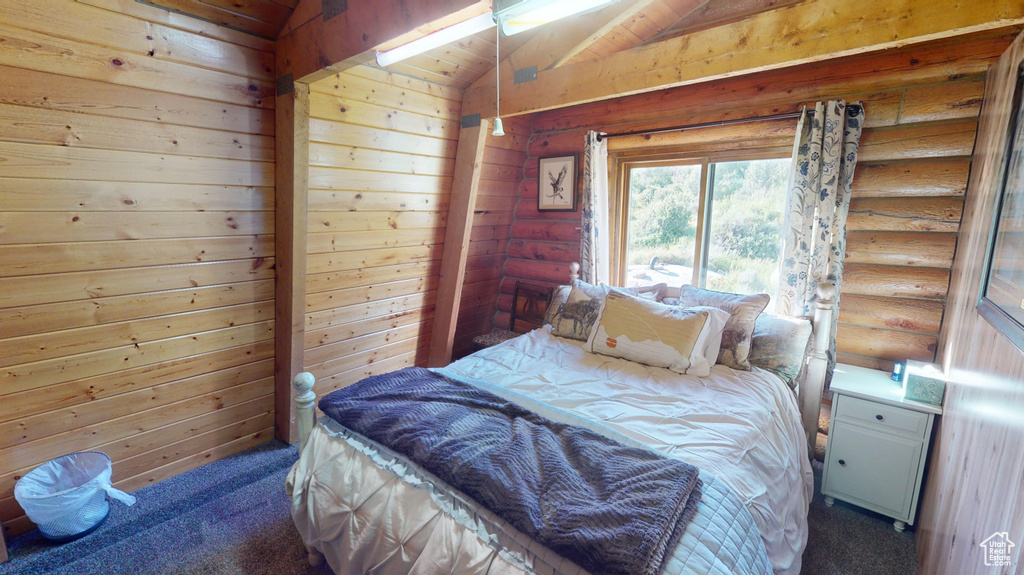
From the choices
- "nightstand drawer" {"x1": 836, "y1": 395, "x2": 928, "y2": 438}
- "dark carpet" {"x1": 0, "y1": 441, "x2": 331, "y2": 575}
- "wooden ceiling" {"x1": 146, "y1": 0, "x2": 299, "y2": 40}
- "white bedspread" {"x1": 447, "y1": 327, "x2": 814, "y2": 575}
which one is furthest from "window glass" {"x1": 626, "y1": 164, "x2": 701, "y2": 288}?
"dark carpet" {"x1": 0, "y1": 441, "x2": 331, "y2": 575}

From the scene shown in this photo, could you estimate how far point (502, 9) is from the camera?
1462 millimetres

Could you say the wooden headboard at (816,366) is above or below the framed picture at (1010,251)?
below

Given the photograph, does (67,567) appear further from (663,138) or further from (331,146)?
(663,138)

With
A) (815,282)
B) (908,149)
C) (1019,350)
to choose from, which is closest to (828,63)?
(908,149)

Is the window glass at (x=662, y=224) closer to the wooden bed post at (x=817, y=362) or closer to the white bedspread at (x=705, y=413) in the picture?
the wooden bed post at (x=817, y=362)

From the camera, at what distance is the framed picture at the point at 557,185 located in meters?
3.28

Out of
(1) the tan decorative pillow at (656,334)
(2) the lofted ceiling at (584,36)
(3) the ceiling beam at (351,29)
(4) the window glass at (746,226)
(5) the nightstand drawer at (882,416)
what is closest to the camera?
(3) the ceiling beam at (351,29)

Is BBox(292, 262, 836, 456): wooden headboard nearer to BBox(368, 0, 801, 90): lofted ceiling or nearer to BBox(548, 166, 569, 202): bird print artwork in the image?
BBox(368, 0, 801, 90): lofted ceiling

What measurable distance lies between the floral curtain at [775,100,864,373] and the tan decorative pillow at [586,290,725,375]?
49 cm

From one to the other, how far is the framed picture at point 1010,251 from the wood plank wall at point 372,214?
97.7 inches

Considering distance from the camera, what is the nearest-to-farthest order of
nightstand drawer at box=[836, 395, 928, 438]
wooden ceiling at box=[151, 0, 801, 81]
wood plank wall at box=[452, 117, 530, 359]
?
1. nightstand drawer at box=[836, 395, 928, 438]
2. wooden ceiling at box=[151, 0, 801, 81]
3. wood plank wall at box=[452, 117, 530, 359]

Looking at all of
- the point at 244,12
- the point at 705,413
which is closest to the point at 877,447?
the point at 705,413

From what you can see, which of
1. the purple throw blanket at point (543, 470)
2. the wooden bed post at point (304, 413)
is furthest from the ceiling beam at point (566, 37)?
the wooden bed post at point (304, 413)

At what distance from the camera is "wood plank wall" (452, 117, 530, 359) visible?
3.23m
